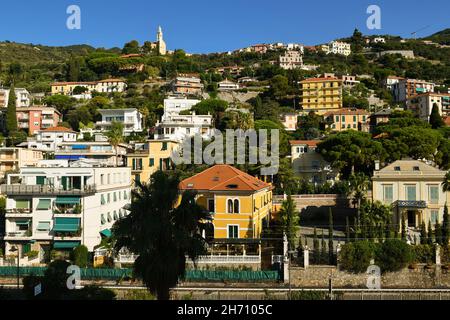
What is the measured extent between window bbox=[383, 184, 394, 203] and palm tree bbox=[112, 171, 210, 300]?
24666 mm

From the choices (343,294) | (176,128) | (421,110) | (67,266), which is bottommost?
(343,294)

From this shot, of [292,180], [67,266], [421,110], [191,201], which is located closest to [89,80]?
[421,110]

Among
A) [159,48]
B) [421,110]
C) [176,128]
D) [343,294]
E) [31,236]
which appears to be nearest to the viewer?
[343,294]

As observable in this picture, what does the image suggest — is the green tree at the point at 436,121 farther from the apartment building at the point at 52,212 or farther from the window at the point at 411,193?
the apartment building at the point at 52,212

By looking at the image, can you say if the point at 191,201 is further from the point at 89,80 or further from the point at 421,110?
the point at 89,80

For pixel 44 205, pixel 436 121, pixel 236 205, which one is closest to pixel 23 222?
pixel 44 205

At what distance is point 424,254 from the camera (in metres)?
29.4

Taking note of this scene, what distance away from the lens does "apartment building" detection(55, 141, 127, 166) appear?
51.2 m

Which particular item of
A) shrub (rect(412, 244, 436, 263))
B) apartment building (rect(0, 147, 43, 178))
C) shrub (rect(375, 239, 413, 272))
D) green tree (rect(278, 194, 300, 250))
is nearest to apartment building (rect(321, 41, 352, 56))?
apartment building (rect(0, 147, 43, 178))

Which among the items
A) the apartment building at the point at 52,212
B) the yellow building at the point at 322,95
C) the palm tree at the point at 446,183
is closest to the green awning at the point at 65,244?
the apartment building at the point at 52,212

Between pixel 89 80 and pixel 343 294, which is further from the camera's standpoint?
pixel 89 80

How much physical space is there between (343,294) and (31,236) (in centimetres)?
1994

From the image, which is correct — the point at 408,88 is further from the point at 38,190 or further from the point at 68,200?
the point at 38,190

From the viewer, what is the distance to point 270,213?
42.0 m
